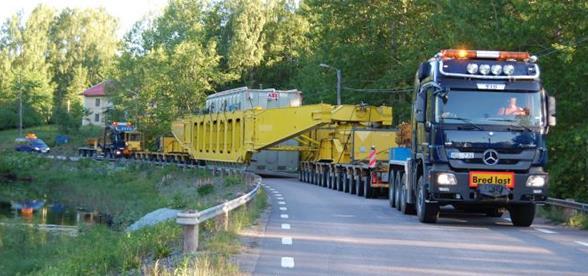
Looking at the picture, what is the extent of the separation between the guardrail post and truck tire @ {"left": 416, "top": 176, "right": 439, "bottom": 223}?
6.54 meters

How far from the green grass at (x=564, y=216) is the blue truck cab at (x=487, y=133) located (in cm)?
190

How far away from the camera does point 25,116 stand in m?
94.3

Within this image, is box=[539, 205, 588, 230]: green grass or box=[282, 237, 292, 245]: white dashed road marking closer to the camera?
box=[282, 237, 292, 245]: white dashed road marking

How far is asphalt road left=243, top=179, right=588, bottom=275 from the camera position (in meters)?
10.2

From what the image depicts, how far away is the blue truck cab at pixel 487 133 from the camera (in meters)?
15.2

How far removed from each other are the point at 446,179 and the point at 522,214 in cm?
242

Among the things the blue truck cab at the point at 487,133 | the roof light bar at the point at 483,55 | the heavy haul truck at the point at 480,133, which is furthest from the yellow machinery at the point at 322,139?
the blue truck cab at the point at 487,133

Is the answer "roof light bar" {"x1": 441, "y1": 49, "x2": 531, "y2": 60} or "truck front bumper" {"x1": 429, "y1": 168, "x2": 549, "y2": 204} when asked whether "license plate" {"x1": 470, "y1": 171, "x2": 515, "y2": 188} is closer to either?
"truck front bumper" {"x1": 429, "y1": 168, "x2": 549, "y2": 204}

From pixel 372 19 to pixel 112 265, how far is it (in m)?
38.7

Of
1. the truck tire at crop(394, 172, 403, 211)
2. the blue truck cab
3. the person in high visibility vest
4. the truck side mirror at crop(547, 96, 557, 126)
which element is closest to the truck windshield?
the blue truck cab

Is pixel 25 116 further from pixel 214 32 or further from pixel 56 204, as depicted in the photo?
pixel 56 204

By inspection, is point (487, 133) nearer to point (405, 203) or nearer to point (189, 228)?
point (405, 203)

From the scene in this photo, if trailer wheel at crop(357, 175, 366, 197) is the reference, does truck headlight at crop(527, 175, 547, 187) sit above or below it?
above

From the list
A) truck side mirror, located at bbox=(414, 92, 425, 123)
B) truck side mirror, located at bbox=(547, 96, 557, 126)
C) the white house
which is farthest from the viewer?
the white house
